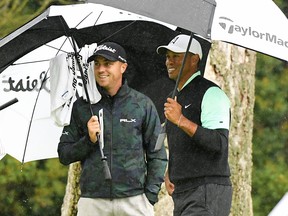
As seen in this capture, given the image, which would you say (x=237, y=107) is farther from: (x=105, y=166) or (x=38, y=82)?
(x=105, y=166)

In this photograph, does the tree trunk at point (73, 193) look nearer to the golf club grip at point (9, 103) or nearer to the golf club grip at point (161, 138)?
the golf club grip at point (9, 103)

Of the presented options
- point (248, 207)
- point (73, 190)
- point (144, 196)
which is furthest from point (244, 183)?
point (144, 196)

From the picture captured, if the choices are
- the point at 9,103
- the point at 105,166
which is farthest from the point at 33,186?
the point at 105,166

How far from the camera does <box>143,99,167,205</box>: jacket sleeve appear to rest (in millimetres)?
8812

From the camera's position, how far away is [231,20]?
7.68 metres

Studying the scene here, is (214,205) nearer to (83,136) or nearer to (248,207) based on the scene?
(83,136)

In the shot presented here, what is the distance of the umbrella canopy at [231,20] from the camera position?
764 centimetres

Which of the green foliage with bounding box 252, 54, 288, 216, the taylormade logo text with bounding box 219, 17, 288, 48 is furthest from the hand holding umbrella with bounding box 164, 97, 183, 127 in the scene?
the green foliage with bounding box 252, 54, 288, 216

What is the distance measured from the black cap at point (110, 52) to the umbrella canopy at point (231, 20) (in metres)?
1.08

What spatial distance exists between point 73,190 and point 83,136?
306cm

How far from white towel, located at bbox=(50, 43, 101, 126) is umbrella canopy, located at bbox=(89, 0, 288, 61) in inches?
52.7

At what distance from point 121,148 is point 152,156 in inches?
9.9

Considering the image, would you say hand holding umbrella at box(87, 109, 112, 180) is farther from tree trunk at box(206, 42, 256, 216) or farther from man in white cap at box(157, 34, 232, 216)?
tree trunk at box(206, 42, 256, 216)

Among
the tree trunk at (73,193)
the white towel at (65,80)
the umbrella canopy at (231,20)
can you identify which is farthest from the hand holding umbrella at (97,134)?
the tree trunk at (73,193)
